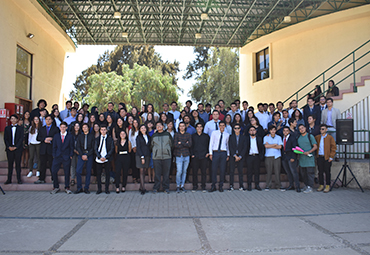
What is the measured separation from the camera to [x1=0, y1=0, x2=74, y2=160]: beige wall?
35.2ft

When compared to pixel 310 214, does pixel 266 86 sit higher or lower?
higher

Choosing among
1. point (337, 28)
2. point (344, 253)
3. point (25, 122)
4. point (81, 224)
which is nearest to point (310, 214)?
point (344, 253)

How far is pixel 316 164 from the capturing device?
924 centimetres

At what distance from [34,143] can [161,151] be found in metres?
3.79

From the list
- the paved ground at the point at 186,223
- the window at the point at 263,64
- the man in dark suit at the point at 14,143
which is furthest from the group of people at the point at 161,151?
the window at the point at 263,64

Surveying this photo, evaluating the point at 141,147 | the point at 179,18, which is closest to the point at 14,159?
the point at 141,147

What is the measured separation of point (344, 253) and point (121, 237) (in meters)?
3.23

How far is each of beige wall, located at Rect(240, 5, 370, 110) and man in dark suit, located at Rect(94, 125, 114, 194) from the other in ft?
37.8

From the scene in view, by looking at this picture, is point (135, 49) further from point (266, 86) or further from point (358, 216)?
point (358, 216)

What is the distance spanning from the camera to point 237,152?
8.69 m

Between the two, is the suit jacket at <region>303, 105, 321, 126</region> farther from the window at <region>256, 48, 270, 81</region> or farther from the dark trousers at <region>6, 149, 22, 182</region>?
the window at <region>256, 48, 270, 81</region>

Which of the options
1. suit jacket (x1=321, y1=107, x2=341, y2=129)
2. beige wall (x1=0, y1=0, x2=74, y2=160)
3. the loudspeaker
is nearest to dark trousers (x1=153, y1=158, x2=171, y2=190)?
the loudspeaker

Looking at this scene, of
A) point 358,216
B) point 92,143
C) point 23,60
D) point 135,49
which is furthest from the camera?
point 135,49

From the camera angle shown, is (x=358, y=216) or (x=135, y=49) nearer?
(x=358, y=216)
